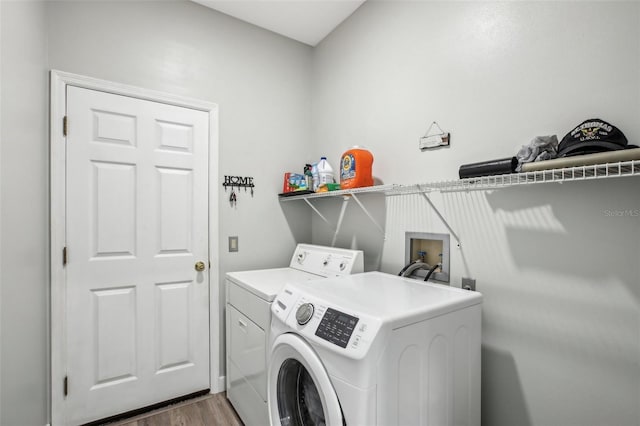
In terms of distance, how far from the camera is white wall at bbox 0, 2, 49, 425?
1.25 meters

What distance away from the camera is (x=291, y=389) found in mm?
1390

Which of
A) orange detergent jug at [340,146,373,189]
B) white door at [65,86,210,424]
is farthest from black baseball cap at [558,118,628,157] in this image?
white door at [65,86,210,424]

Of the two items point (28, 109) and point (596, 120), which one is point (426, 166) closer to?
point (596, 120)

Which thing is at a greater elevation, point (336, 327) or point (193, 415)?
point (336, 327)

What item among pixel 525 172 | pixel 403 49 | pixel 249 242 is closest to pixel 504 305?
pixel 525 172

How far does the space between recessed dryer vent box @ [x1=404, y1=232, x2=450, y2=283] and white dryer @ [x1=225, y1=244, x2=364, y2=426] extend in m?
0.32

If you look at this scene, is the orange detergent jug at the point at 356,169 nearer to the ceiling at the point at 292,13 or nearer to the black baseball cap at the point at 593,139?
the black baseball cap at the point at 593,139

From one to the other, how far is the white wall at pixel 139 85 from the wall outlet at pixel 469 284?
1466mm

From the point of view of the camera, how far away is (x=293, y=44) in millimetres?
2645

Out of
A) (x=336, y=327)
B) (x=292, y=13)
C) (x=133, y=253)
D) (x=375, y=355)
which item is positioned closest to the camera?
A: (x=375, y=355)

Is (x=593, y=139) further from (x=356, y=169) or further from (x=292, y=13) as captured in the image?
(x=292, y=13)

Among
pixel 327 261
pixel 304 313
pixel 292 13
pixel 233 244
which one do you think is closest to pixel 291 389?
pixel 304 313

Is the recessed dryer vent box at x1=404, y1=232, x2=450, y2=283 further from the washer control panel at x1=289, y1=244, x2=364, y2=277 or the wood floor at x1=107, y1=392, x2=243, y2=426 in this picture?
the wood floor at x1=107, y1=392, x2=243, y2=426

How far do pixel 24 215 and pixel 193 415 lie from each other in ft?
5.02
